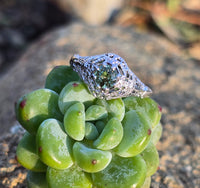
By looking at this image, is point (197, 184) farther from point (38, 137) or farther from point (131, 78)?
point (38, 137)

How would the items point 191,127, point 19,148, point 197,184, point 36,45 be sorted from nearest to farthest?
1. point 19,148
2. point 197,184
3. point 191,127
4. point 36,45

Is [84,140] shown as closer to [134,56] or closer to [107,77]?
[107,77]

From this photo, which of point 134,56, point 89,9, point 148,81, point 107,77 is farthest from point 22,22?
point 107,77

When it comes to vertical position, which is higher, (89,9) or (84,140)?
(84,140)

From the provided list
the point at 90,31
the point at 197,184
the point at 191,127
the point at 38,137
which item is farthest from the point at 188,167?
the point at 90,31

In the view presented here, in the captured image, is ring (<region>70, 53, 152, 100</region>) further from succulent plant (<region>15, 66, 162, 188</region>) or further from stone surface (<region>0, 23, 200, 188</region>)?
stone surface (<region>0, 23, 200, 188</region>)

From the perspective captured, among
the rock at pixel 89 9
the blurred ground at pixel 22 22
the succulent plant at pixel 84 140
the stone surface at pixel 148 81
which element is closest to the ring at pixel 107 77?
the succulent plant at pixel 84 140
